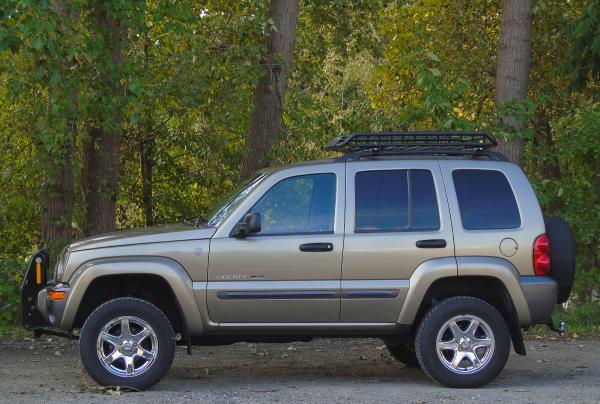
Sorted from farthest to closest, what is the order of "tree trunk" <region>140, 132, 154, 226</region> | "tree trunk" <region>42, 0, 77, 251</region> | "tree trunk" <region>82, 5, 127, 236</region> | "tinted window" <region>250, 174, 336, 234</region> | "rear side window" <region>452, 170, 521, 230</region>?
1. "tree trunk" <region>140, 132, 154, 226</region>
2. "tree trunk" <region>82, 5, 127, 236</region>
3. "tree trunk" <region>42, 0, 77, 251</region>
4. "rear side window" <region>452, 170, 521, 230</region>
5. "tinted window" <region>250, 174, 336, 234</region>

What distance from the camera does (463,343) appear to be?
8.73 meters

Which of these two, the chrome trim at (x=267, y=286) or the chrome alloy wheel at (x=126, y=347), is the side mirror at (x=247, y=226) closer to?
the chrome trim at (x=267, y=286)

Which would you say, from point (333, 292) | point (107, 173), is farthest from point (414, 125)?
point (333, 292)

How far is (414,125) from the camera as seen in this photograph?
1441 centimetres

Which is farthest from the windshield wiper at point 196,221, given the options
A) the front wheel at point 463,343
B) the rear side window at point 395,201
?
the front wheel at point 463,343

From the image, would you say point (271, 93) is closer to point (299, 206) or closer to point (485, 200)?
point (299, 206)

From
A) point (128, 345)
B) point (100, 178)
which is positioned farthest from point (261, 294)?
point (100, 178)

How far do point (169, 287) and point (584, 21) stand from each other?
9541 millimetres

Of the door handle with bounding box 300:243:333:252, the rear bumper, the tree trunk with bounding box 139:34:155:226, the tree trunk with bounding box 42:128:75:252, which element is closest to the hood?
the door handle with bounding box 300:243:333:252

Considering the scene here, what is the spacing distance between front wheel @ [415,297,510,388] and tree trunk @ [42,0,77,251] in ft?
20.8

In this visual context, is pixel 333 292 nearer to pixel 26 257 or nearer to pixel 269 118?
pixel 269 118

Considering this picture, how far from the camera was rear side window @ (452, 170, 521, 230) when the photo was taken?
8.85 m

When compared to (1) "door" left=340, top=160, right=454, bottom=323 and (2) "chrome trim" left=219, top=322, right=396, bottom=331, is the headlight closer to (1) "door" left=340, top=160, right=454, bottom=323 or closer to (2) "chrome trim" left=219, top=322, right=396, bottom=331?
(2) "chrome trim" left=219, top=322, right=396, bottom=331

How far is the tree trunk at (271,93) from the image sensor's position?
51.5 feet
